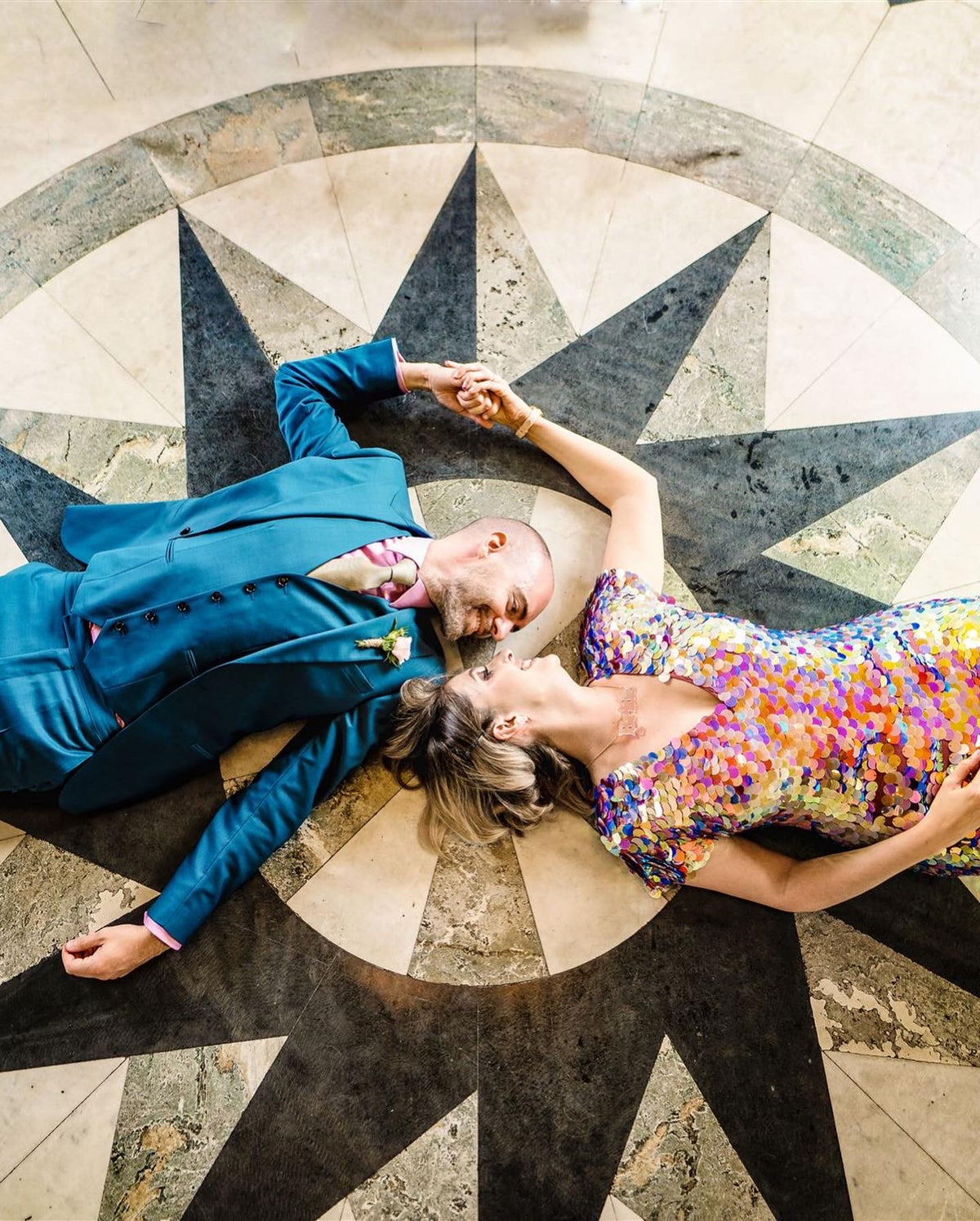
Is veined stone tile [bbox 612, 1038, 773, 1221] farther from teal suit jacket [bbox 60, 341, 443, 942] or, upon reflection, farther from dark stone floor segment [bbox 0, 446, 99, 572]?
dark stone floor segment [bbox 0, 446, 99, 572]

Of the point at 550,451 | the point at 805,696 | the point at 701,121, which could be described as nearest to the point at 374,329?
the point at 550,451

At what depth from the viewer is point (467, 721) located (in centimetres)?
251

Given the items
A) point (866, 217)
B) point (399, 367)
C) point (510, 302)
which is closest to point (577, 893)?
point (399, 367)

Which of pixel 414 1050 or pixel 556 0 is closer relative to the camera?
pixel 414 1050

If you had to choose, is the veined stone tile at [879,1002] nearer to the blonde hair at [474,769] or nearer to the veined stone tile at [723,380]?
the blonde hair at [474,769]

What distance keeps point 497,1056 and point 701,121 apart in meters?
3.85

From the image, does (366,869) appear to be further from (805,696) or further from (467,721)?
(805,696)

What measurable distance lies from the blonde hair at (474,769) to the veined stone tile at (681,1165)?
1.05 meters

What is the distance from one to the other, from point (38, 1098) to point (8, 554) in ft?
6.55

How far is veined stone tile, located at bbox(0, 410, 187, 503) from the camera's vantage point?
3.10 meters

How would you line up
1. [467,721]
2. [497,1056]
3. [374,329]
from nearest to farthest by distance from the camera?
A: [467,721] → [497,1056] → [374,329]

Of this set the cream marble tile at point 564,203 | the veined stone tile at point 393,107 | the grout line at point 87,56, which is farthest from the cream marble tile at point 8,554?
the cream marble tile at point 564,203

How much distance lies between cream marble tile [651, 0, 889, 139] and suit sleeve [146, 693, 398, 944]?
3.00 meters

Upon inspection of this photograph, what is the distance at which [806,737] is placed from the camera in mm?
2297
